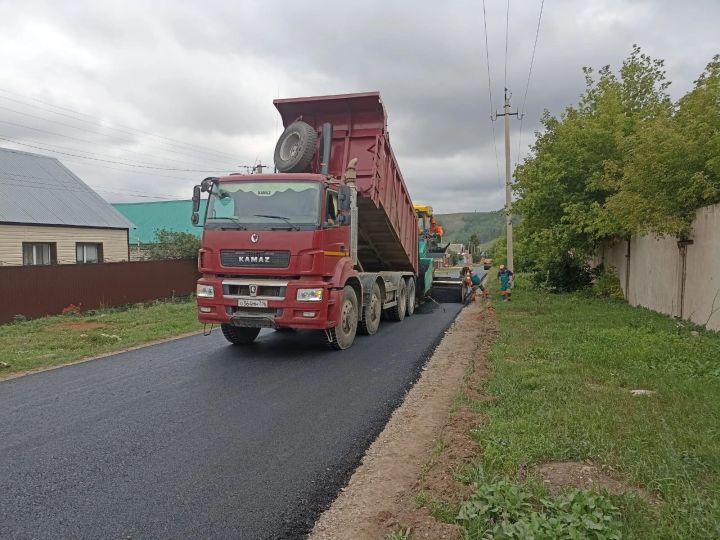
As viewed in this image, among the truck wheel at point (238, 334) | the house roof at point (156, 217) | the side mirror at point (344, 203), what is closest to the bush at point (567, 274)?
the side mirror at point (344, 203)

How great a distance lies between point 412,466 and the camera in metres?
4.33

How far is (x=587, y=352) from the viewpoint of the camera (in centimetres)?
757

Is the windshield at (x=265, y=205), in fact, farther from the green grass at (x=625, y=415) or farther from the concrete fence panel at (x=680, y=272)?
the concrete fence panel at (x=680, y=272)

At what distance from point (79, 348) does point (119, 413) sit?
16.1 feet

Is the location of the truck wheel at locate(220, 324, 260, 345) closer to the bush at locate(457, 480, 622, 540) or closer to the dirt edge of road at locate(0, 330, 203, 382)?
the dirt edge of road at locate(0, 330, 203, 382)

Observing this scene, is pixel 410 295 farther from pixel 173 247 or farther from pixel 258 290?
pixel 173 247

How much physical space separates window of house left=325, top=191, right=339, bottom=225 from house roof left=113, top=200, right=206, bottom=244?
27.9 meters

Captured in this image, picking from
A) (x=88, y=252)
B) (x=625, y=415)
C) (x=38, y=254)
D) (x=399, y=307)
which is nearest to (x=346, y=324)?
(x=399, y=307)

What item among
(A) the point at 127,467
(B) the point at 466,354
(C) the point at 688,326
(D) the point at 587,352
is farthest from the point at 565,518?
(C) the point at 688,326

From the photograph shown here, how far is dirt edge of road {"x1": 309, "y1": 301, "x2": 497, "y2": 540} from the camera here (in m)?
3.33

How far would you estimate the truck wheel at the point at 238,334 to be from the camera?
9.41 metres

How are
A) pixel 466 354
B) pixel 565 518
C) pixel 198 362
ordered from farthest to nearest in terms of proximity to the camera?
pixel 466 354 < pixel 198 362 < pixel 565 518

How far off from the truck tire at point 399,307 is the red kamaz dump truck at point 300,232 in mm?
2386

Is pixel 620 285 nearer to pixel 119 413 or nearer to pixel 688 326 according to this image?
pixel 688 326
